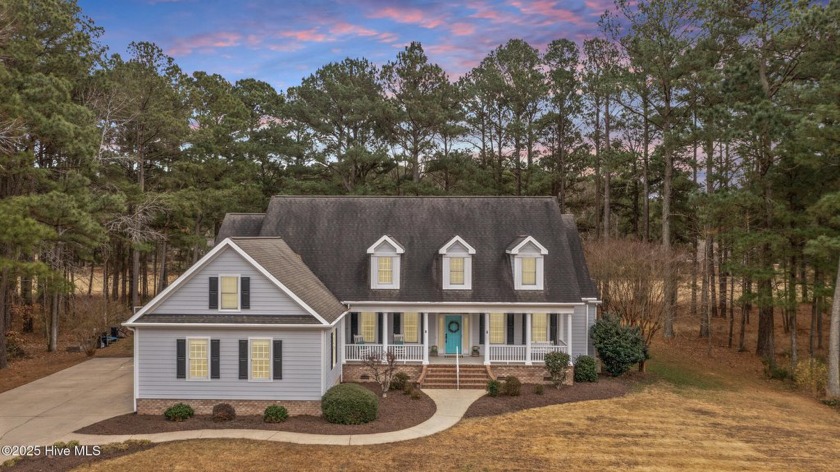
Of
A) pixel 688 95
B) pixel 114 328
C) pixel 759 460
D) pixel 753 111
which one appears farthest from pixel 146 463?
pixel 688 95

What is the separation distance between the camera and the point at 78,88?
27156mm

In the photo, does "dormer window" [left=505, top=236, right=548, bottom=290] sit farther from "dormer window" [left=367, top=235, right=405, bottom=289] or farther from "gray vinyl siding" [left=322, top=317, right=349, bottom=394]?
"gray vinyl siding" [left=322, top=317, right=349, bottom=394]

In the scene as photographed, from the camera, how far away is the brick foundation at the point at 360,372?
68.4 feet

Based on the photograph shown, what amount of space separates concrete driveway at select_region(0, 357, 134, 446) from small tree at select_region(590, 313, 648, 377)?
19853 mm

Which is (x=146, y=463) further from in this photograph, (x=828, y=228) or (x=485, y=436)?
(x=828, y=228)

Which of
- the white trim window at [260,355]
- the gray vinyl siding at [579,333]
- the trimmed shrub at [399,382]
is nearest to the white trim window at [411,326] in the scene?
the trimmed shrub at [399,382]

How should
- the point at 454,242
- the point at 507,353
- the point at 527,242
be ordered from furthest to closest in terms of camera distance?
the point at 454,242
the point at 527,242
the point at 507,353

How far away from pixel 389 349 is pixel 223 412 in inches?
292

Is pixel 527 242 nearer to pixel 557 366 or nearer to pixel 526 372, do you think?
pixel 557 366

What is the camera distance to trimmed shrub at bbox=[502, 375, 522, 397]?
1897 centimetres

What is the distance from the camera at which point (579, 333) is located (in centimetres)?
2245

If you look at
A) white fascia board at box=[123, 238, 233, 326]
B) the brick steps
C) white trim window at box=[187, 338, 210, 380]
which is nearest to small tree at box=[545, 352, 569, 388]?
the brick steps

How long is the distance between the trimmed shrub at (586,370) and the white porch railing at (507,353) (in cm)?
250

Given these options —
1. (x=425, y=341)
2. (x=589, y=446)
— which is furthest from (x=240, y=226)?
(x=589, y=446)
